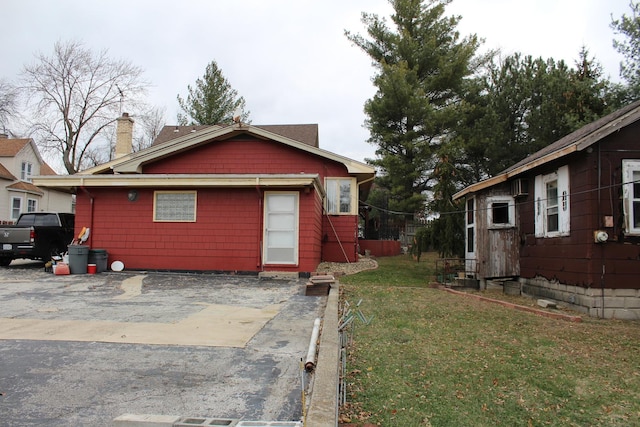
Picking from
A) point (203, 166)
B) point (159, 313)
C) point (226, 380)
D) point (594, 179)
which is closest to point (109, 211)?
point (203, 166)

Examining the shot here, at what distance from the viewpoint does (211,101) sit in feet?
113

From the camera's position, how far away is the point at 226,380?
3518 mm

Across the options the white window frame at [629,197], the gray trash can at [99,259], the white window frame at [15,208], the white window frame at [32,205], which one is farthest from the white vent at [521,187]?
the white window frame at [32,205]

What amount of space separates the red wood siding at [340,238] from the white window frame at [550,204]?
6.91 m

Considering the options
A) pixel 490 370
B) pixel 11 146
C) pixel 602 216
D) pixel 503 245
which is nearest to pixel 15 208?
pixel 11 146

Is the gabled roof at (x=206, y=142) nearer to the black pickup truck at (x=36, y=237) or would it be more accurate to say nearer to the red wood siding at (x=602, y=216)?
the black pickup truck at (x=36, y=237)

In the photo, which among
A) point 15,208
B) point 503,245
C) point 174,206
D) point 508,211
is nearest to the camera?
point 503,245

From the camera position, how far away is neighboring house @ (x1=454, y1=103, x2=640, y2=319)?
744 centimetres

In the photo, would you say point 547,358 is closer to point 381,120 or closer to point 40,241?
point 40,241

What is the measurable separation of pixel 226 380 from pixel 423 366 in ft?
6.63

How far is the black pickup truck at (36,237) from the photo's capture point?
12.4 metres

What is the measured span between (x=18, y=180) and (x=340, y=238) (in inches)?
992

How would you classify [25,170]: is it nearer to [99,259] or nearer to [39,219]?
[39,219]

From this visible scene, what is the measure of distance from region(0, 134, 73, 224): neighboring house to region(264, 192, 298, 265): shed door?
2091 cm
